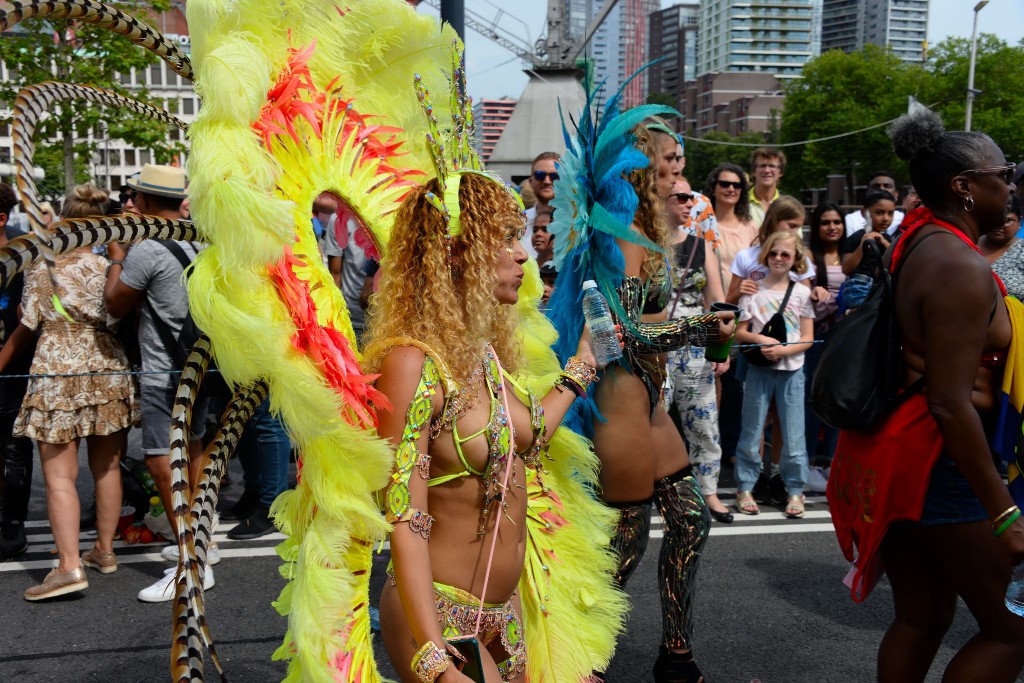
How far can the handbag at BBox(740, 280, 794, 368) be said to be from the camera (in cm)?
589

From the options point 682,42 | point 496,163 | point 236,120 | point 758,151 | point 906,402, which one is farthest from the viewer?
point 682,42

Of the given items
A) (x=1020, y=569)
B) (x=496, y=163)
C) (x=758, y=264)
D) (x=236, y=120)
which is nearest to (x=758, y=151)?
(x=758, y=264)

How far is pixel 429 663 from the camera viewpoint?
6.40 ft

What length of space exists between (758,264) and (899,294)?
3367 mm

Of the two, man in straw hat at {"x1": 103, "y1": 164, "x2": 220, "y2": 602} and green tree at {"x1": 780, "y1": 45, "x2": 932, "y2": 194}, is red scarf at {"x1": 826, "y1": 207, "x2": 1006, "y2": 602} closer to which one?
man in straw hat at {"x1": 103, "y1": 164, "x2": 220, "y2": 602}

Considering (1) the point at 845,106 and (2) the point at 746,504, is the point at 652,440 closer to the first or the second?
(2) the point at 746,504

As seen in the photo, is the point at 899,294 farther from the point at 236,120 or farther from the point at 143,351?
the point at 143,351

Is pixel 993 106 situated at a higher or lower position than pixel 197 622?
higher

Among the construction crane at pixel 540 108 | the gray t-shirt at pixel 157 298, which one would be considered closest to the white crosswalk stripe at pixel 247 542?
the gray t-shirt at pixel 157 298

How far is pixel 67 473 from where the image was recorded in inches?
180

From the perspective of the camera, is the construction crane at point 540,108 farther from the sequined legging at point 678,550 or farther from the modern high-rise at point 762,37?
the modern high-rise at point 762,37

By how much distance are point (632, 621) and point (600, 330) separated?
1.84 metres

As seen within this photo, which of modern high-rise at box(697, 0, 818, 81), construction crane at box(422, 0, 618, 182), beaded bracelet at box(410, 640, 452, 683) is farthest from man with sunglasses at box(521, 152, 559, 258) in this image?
modern high-rise at box(697, 0, 818, 81)

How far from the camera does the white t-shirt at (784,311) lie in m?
5.91
